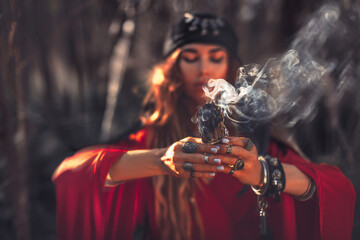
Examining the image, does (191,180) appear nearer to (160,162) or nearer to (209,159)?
(160,162)

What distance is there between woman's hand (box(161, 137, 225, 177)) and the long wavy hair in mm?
315

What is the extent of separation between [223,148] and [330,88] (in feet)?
3.49

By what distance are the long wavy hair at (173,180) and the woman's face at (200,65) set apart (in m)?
0.05

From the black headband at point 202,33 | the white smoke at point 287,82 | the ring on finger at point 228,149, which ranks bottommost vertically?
the ring on finger at point 228,149

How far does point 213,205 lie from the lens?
1.20 metres

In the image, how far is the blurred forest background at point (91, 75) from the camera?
4.29ft

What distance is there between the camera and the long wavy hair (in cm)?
117


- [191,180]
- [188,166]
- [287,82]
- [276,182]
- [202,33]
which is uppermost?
[202,33]

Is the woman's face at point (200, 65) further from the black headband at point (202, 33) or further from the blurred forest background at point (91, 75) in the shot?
the blurred forest background at point (91, 75)

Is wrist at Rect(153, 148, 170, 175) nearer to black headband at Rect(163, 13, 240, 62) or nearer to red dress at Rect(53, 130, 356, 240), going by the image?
red dress at Rect(53, 130, 356, 240)

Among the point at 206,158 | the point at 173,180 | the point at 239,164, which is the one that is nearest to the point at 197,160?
the point at 206,158

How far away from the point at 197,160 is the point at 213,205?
51 cm

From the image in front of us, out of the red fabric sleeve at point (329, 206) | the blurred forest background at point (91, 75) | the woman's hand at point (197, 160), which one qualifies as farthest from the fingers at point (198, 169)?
the blurred forest background at point (91, 75)

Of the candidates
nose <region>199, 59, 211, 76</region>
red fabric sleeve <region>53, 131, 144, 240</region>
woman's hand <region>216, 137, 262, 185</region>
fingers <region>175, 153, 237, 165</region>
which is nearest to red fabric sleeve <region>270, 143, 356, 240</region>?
woman's hand <region>216, 137, 262, 185</region>
